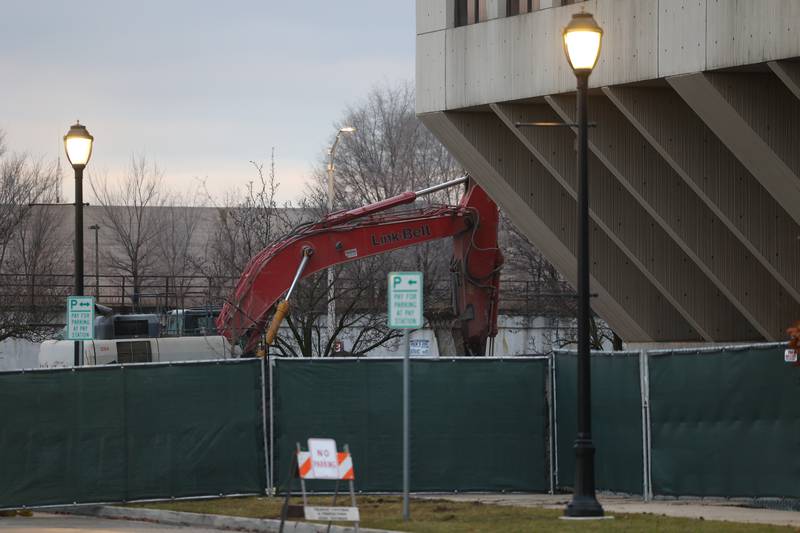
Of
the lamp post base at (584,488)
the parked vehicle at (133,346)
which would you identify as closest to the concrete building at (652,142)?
the lamp post base at (584,488)

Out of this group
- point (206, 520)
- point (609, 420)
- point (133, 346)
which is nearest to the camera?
point (206, 520)

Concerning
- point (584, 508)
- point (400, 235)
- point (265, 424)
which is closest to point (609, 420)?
point (584, 508)

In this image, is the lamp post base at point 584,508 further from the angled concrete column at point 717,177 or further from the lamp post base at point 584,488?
the angled concrete column at point 717,177

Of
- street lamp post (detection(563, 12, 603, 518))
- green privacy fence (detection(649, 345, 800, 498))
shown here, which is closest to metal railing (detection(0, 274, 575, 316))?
green privacy fence (detection(649, 345, 800, 498))

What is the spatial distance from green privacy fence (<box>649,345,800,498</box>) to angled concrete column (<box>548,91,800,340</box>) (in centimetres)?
568

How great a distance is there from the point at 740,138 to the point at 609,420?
4719mm

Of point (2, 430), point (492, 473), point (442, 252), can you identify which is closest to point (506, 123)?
point (492, 473)

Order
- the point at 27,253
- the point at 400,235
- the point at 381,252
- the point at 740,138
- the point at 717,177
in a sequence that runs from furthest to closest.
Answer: the point at 27,253 → the point at 400,235 → the point at 381,252 → the point at 717,177 → the point at 740,138

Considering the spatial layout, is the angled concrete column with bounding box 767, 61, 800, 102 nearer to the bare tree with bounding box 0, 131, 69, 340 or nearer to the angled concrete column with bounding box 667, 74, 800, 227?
the angled concrete column with bounding box 667, 74, 800, 227

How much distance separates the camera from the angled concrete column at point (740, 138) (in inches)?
885

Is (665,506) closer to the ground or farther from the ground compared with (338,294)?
closer to the ground

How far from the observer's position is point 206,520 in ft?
62.8

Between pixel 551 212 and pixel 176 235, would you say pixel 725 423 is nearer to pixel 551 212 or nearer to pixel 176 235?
pixel 551 212

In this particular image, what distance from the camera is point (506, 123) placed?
89.8 feet
